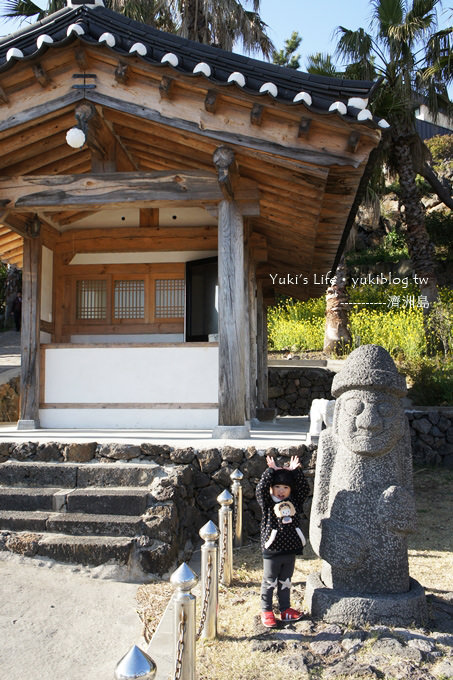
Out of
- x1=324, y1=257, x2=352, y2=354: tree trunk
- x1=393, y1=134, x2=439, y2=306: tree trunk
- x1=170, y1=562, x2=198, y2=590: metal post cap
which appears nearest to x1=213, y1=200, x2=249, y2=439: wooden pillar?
x1=170, y1=562, x2=198, y2=590: metal post cap

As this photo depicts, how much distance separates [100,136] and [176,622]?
6.24 meters

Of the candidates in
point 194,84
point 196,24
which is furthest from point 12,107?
point 196,24

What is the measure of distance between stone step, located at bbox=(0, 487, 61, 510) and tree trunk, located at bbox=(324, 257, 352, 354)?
13768 millimetres

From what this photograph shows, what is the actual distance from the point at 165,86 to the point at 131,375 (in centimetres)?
361

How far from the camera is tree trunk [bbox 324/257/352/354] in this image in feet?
58.6

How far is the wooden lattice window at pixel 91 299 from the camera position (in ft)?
31.0

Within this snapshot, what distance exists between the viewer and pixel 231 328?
665 cm

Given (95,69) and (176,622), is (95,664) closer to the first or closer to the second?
(176,622)

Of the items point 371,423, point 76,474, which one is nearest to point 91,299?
point 76,474

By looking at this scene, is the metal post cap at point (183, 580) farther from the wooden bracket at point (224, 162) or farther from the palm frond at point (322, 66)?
the palm frond at point (322, 66)

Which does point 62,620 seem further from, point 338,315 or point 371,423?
point 338,315

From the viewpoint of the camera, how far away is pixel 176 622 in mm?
2510

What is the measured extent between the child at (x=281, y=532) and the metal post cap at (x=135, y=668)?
78.3 inches

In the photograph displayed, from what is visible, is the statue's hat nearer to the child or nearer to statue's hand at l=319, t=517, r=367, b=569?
the child
